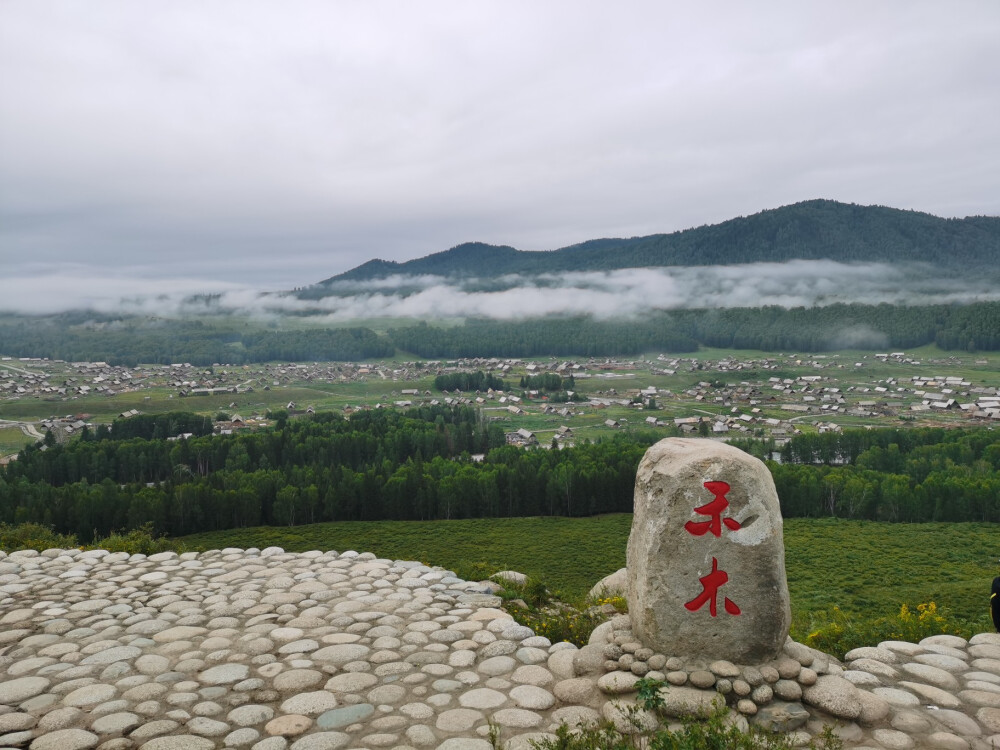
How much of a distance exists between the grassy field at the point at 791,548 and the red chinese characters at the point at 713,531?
1590 cm

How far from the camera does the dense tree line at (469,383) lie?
380 feet

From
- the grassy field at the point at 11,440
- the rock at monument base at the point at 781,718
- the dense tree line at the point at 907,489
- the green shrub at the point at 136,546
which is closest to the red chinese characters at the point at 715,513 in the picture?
the rock at monument base at the point at 781,718

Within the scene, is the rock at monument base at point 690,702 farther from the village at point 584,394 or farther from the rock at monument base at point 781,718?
the village at point 584,394

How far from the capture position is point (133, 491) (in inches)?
1417

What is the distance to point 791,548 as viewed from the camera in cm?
3159

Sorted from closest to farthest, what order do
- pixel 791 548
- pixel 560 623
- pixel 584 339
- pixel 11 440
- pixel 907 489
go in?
pixel 560 623 < pixel 791 548 < pixel 907 489 < pixel 11 440 < pixel 584 339

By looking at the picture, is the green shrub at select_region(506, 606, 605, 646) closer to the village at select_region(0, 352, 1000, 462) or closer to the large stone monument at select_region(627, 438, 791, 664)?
the large stone monument at select_region(627, 438, 791, 664)

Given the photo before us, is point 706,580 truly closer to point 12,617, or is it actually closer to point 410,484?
point 12,617

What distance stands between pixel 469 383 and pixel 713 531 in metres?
111

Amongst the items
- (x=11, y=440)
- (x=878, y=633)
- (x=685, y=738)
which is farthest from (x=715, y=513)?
(x=11, y=440)

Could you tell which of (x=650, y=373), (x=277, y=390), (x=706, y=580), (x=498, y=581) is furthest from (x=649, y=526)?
(x=650, y=373)

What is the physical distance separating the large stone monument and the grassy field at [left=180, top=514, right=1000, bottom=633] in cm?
1570

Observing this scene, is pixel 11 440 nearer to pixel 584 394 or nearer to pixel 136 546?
pixel 136 546

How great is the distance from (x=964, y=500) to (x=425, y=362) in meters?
134
